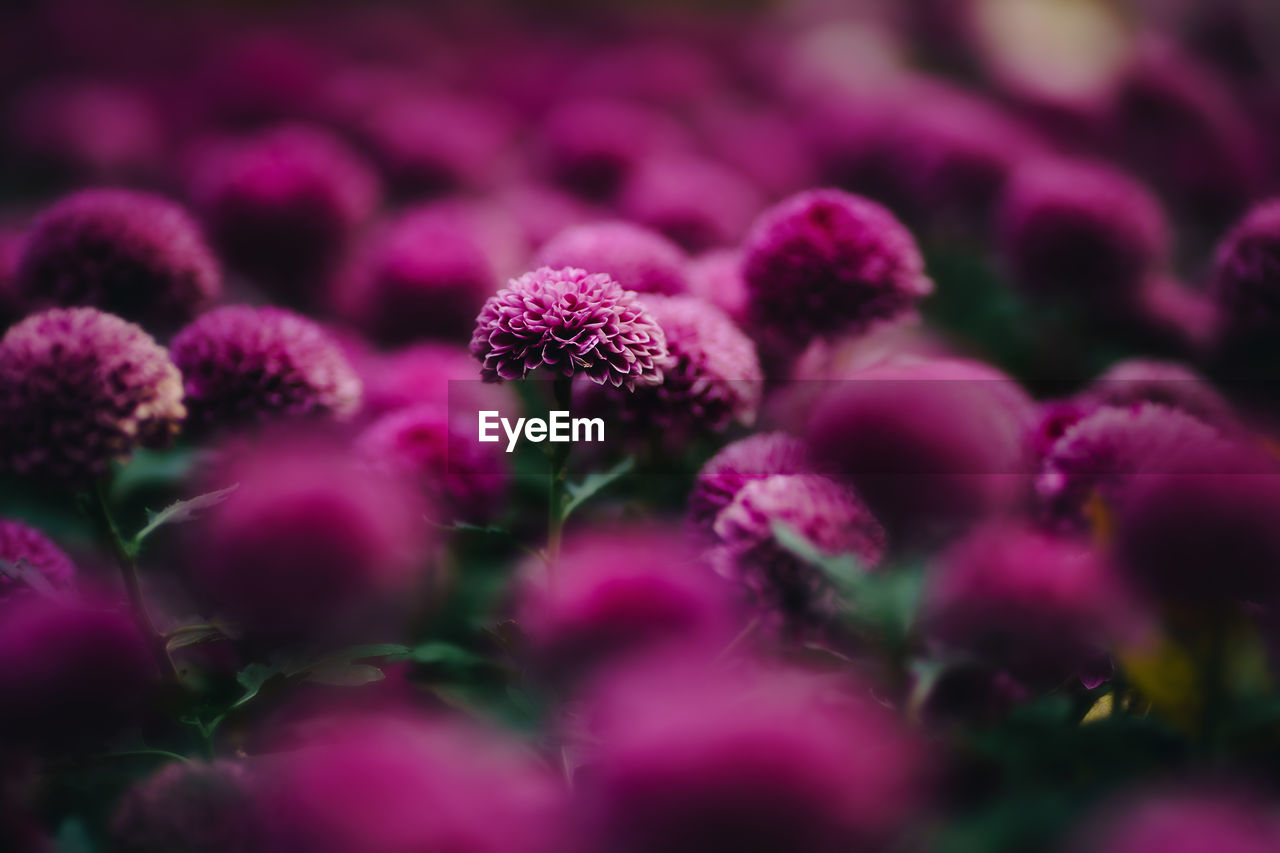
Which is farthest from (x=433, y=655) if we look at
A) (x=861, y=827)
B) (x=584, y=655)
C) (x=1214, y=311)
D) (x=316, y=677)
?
(x=1214, y=311)

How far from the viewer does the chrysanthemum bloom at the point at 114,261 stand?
0.76 m

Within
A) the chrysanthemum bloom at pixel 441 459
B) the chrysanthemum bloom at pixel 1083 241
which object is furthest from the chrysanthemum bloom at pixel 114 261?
the chrysanthemum bloom at pixel 1083 241

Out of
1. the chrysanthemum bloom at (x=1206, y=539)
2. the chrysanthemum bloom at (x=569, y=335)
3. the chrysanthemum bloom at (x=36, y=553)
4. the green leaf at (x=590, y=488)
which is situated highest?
the chrysanthemum bloom at (x=569, y=335)

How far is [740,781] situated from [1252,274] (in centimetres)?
80

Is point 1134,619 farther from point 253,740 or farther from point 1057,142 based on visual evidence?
point 1057,142

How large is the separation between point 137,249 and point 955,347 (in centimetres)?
86

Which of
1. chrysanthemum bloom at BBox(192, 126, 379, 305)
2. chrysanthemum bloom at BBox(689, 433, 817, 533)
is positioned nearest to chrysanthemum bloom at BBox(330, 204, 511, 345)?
chrysanthemum bloom at BBox(192, 126, 379, 305)

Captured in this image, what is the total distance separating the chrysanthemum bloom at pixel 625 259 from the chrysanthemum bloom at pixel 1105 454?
0.33 m

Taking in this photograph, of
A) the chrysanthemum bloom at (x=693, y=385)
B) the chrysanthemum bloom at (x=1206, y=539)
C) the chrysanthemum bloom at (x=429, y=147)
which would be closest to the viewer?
the chrysanthemum bloom at (x=1206, y=539)

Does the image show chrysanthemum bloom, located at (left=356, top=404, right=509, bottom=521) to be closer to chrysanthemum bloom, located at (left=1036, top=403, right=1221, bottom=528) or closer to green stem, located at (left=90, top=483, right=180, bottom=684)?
green stem, located at (left=90, top=483, right=180, bottom=684)

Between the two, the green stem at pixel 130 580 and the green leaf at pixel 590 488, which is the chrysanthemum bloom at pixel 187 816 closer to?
the green stem at pixel 130 580

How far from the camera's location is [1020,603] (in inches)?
16.7

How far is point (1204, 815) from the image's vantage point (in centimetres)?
29

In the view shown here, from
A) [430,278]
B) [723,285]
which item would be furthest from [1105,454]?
[430,278]
